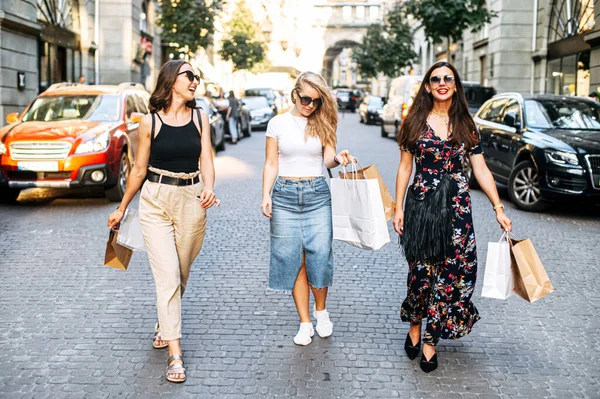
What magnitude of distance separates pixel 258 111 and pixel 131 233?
2688cm

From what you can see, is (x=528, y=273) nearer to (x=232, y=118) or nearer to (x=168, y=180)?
(x=168, y=180)

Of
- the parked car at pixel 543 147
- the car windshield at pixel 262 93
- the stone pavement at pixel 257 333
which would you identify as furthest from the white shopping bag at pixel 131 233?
the car windshield at pixel 262 93

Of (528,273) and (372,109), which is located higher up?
(372,109)

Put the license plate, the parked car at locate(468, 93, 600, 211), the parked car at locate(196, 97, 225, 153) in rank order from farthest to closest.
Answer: the parked car at locate(196, 97, 225, 153) < the license plate < the parked car at locate(468, 93, 600, 211)

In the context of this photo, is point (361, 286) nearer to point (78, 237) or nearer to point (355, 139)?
point (78, 237)

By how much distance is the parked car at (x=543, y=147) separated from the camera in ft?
32.9

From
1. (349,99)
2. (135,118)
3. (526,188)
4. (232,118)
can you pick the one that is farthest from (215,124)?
(349,99)

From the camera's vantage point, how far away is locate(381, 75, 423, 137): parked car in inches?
917

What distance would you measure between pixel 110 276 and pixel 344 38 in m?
97.1

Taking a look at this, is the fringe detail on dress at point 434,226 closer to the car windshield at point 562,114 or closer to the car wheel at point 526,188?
the car wheel at point 526,188

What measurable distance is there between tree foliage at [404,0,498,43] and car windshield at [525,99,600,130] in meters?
14.4

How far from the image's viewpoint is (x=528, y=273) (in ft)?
14.1

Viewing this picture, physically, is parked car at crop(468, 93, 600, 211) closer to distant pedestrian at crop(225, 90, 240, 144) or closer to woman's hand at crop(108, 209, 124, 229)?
woman's hand at crop(108, 209, 124, 229)

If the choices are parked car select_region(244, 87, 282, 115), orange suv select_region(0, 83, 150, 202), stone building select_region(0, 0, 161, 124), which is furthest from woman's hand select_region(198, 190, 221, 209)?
parked car select_region(244, 87, 282, 115)
